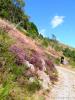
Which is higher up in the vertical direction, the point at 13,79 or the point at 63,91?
the point at 13,79

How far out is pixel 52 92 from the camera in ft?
61.5

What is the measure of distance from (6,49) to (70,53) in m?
38.0

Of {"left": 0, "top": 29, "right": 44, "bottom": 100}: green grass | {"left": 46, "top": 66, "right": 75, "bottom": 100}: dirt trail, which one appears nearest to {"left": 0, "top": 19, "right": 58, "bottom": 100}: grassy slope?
{"left": 0, "top": 29, "right": 44, "bottom": 100}: green grass

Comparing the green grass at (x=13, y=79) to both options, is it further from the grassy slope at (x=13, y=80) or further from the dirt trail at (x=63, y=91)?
the dirt trail at (x=63, y=91)

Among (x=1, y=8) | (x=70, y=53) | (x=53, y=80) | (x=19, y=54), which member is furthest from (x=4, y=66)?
(x=1, y=8)

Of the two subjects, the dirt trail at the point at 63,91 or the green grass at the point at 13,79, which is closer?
the green grass at the point at 13,79

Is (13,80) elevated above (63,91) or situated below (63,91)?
above

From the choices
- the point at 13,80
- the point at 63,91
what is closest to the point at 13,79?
the point at 13,80

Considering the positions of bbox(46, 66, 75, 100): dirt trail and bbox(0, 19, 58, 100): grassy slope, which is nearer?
bbox(0, 19, 58, 100): grassy slope

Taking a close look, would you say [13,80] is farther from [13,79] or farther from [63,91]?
[63,91]

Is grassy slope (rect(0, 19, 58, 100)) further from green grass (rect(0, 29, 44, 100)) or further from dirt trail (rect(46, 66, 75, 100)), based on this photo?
dirt trail (rect(46, 66, 75, 100))

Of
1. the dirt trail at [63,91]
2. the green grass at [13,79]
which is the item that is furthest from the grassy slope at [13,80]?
the dirt trail at [63,91]

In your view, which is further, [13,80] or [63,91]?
[63,91]

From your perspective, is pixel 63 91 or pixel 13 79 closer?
pixel 13 79
